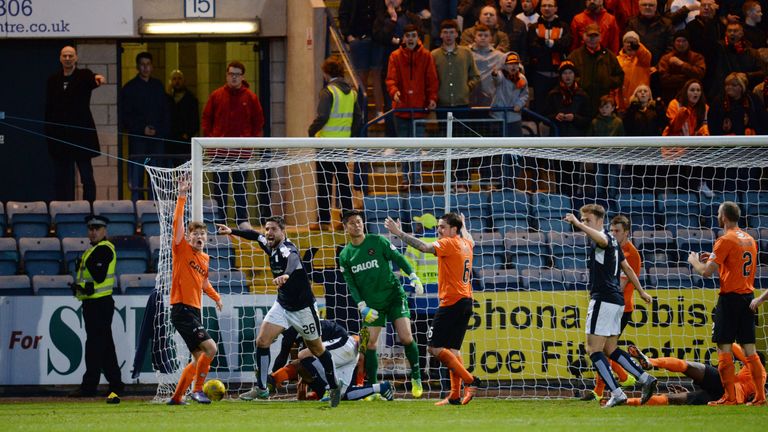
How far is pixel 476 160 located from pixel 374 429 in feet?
23.4

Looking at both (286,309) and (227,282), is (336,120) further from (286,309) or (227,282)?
(286,309)

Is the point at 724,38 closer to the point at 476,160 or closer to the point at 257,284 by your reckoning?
the point at 476,160

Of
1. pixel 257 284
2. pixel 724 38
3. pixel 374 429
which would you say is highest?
pixel 724 38

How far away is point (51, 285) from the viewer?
46.1 ft

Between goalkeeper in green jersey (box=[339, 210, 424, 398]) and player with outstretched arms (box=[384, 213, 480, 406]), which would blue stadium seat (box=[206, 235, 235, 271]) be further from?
player with outstretched arms (box=[384, 213, 480, 406])

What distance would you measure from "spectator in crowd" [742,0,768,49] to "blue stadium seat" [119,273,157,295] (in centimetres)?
829

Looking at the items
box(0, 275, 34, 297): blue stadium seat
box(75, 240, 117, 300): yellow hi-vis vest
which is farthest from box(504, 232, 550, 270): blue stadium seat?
box(0, 275, 34, 297): blue stadium seat

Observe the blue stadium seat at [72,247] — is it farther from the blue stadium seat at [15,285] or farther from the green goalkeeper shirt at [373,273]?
the green goalkeeper shirt at [373,273]

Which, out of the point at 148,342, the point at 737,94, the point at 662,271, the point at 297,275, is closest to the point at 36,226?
the point at 148,342

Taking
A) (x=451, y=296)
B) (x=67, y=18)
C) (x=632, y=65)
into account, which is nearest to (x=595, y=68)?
(x=632, y=65)

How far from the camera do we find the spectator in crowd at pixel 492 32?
15484mm

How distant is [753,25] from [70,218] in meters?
9.13

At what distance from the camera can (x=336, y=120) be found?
14.8m

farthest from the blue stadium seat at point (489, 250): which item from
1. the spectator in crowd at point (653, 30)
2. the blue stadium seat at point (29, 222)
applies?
the blue stadium seat at point (29, 222)
